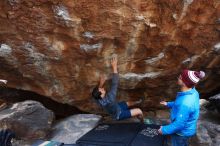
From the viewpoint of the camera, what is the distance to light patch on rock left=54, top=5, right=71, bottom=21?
218 inches

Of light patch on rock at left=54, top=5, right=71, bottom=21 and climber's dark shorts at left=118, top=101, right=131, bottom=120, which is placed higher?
light patch on rock at left=54, top=5, right=71, bottom=21

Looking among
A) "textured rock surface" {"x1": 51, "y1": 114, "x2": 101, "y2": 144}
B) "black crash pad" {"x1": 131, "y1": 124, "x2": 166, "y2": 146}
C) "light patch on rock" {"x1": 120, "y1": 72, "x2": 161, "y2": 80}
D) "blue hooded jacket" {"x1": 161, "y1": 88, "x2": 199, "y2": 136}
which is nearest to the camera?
"blue hooded jacket" {"x1": 161, "y1": 88, "x2": 199, "y2": 136}

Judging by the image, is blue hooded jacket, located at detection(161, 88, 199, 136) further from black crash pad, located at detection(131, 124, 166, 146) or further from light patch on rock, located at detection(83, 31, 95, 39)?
light patch on rock, located at detection(83, 31, 95, 39)

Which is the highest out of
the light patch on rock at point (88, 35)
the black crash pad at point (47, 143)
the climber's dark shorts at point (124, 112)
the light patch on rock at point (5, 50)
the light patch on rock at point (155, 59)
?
the light patch on rock at point (88, 35)

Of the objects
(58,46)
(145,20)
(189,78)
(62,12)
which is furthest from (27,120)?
(189,78)

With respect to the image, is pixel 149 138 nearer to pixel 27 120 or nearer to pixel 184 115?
pixel 184 115

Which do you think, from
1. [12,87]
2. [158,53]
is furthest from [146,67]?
[12,87]

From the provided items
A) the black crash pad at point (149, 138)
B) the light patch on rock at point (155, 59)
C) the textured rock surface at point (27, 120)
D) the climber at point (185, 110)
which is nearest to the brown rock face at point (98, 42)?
the light patch on rock at point (155, 59)

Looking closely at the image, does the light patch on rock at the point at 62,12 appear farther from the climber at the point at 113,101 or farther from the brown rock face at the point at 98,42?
the climber at the point at 113,101

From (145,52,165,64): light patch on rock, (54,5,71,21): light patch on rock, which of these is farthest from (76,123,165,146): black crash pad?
(54,5,71,21): light patch on rock

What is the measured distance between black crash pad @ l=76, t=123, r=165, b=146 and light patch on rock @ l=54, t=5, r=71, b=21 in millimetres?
1887

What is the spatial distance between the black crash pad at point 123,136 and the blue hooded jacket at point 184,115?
630 millimetres

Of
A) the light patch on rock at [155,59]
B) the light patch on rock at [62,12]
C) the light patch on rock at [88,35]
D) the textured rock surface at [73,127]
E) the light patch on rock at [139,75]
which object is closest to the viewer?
the light patch on rock at [62,12]

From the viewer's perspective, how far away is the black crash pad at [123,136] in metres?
5.72
